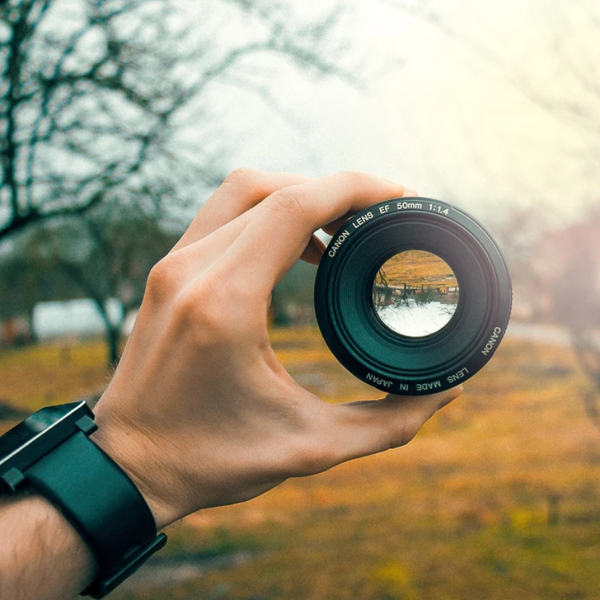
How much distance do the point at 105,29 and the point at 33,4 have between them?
0.33 metres

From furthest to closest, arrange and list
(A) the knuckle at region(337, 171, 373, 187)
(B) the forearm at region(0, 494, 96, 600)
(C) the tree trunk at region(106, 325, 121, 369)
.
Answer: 1. (C) the tree trunk at region(106, 325, 121, 369)
2. (A) the knuckle at region(337, 171, 373, 187)
3. (B) the forearm at region(0, 494, 96, 600)

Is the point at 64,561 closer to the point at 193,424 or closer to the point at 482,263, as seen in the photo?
the point at 193,424

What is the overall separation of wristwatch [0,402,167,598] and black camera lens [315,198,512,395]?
0.28m

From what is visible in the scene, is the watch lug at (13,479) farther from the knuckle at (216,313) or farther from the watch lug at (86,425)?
the knuckle at (216,313)

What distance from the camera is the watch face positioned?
1.92ft

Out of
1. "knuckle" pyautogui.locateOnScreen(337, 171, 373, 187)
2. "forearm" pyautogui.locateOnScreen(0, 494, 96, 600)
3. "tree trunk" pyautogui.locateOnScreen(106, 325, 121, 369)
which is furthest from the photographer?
"tree trunk" pyautogui.locateOnScreen(106, 325, 121, 369)

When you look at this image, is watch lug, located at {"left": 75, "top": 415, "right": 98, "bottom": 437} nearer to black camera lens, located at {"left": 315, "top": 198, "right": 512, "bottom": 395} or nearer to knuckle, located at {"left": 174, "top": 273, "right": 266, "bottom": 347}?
knuckle, located at {"left": 174, "top": 273, "right": 266, "bottom": 347}

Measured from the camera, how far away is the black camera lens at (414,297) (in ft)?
2.34

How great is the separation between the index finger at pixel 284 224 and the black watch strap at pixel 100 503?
22 cm

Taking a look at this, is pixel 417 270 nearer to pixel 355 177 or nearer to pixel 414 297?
pixel 414 297

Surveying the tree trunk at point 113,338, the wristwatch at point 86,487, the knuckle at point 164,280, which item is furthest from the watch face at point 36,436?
the tree trunk at point 113,338

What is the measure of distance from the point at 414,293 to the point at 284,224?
0.82 feet

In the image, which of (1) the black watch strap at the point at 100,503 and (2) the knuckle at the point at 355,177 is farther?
(2) the knuckle at the point at 355,177

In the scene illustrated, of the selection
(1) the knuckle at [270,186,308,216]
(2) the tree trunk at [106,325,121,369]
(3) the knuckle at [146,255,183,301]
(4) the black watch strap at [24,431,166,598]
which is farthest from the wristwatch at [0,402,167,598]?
(2) the tree trunk at [106,325,121,369]
